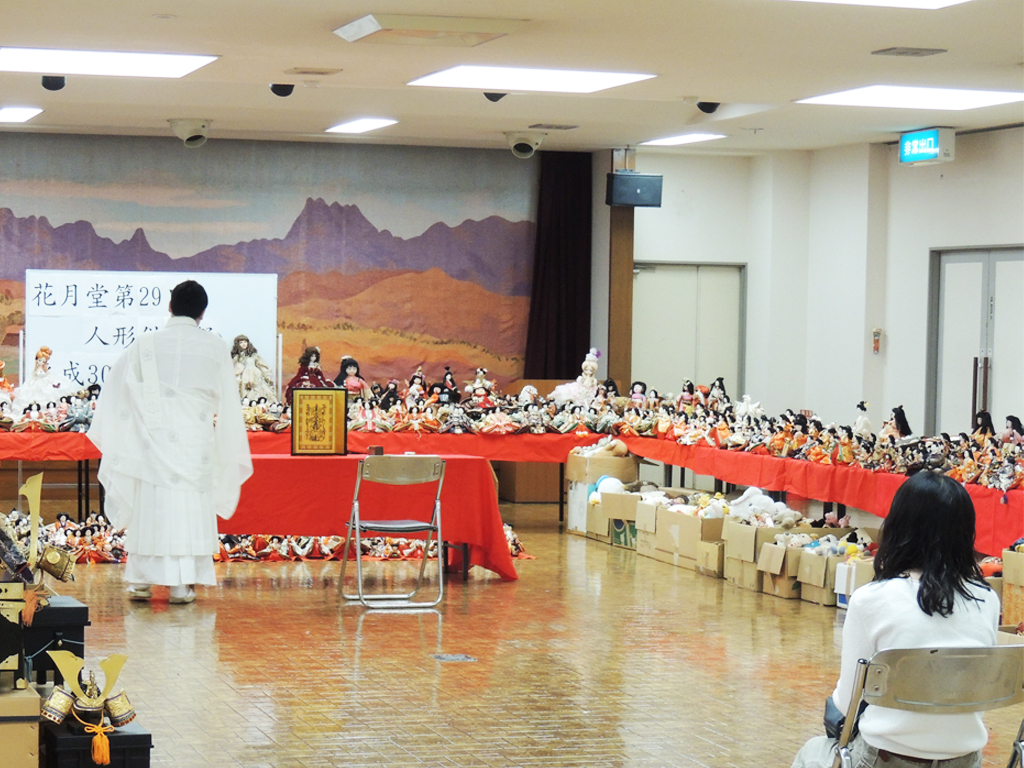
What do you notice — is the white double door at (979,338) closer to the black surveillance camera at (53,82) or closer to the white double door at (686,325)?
the white double door at (686,325)

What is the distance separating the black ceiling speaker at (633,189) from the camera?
1351 cm

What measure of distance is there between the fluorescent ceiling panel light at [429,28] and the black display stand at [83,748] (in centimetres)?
374

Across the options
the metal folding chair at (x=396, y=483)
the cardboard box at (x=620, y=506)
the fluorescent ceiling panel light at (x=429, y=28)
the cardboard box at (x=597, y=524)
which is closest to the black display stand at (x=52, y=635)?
the fluorescent ceiling panel light at (x=429, y=28)

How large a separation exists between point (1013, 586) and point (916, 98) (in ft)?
13.2

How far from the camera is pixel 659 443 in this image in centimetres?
1066

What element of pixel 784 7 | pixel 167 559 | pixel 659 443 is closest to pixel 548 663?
pixel 167 559

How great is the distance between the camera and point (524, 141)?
507 inches

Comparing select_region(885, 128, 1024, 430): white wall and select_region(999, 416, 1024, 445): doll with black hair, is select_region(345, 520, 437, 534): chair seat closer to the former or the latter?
select_region(999, 416, 1024, 445): doll with black hair

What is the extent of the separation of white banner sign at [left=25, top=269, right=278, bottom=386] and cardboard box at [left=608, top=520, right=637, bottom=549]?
4976 millimetres

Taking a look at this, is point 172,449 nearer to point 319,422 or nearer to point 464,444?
point 319,422

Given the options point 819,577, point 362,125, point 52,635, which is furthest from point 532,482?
point 52,635

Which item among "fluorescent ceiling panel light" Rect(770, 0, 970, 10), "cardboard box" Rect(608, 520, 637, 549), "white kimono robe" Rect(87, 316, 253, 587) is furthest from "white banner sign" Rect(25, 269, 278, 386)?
"fluorescent ceiling panel light" Rect(770, 0, 970, 10)

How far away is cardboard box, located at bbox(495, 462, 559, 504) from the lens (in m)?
12.6

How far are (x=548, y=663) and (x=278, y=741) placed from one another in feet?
5.50
